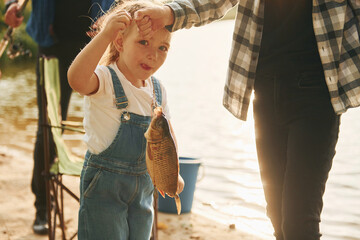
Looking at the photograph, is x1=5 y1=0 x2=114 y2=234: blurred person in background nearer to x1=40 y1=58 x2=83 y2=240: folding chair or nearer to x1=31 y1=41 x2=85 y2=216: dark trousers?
x1=31 y1=41 x2=85 y2=216: dark trousers

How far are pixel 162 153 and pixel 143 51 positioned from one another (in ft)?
1.71

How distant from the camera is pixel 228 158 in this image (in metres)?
6.59

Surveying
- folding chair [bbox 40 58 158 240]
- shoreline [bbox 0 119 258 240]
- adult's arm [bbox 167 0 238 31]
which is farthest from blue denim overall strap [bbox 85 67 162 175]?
shoreline [bbox 0 119 258 240]

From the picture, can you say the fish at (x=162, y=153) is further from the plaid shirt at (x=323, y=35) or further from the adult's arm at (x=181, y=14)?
the plaid shirt at (x=323, y=35)

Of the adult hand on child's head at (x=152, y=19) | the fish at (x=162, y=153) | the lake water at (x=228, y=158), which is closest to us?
the fish at (x=162, y=153)

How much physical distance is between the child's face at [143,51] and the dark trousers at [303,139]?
49cm

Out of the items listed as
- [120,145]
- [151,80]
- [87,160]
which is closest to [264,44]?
[151,80]

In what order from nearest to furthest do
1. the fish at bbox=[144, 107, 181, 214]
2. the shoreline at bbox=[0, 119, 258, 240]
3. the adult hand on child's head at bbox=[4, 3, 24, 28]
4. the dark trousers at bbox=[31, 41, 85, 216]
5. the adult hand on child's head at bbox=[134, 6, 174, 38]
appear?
1. the fish at bbox=[144, 107, 181, 214]
2. the adult hand on child's head at bbox=[134, 6, 174, 38]
3. the adult hand on child's head at bbox=[4, 3, 24, 28]
4. the dark trousers at bbox=[31, 41, 85, 216]
5. the shoreline at bbox=[0, 119, 258, 240]

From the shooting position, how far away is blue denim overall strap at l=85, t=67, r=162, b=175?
6.45ft

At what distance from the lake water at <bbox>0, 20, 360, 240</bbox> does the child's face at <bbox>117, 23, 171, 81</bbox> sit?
281 millimetres

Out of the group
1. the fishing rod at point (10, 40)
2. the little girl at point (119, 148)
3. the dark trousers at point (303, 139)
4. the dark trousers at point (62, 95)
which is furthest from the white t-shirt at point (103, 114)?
the dark trousers at point (62, 95)

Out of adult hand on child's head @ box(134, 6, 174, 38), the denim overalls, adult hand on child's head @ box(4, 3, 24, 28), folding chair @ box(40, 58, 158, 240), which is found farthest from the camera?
adult hand on child's head @ box(4, 3, 24, 28)

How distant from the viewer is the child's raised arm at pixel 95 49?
168 centimetres

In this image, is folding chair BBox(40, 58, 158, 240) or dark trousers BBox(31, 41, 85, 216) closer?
folding chair BBox(40, 58, 158, 240)
